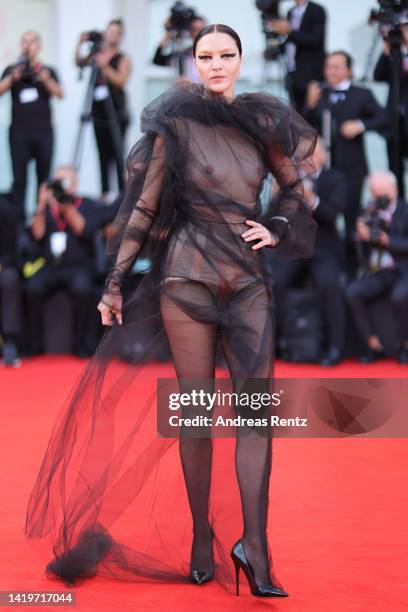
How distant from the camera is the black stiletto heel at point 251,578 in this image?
2979 millimetres

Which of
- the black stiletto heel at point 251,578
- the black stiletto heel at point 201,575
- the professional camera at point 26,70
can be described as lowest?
the black stiletto heel at point 201,575

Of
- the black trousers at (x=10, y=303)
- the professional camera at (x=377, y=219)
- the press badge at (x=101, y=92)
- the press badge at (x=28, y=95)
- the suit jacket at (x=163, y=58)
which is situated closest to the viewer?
the professional camera at (x=377, y=219)

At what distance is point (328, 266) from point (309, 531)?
12.4ft

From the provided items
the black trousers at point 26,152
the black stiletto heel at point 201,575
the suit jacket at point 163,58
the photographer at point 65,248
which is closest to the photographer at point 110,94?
the black trousers at point 26,152

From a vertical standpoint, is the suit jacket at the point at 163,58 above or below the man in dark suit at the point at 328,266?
above

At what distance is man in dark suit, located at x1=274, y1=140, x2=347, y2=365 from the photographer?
7223 mm

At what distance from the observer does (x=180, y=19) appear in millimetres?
7758

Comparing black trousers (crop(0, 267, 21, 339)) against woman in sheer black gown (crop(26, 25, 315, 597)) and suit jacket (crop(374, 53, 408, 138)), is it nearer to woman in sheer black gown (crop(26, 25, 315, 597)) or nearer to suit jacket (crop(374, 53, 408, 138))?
suit jacket (crop(374, 53, 408, 138))

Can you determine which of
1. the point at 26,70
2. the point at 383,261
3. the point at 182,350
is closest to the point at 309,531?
the point at 182,350

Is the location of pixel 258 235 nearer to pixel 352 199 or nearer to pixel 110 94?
pixel 352 199

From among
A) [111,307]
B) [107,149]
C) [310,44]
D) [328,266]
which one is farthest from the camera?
[107,149]

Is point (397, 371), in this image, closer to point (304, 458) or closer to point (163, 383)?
point (304, 458)

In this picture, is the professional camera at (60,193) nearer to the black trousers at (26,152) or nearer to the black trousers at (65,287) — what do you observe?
the black trousers at (65,287)

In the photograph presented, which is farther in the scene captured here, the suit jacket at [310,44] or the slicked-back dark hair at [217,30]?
the suit jacket at [310,44]
